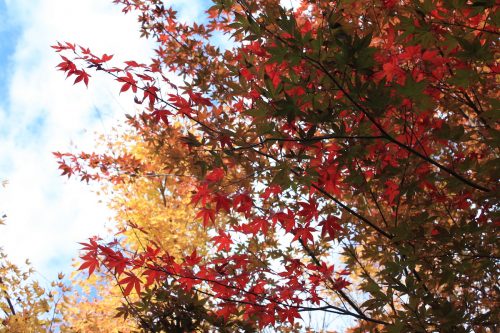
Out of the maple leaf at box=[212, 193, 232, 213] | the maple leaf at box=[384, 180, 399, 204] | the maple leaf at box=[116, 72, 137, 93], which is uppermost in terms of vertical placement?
the maple leaf at box=[116, 72, 137, 93]

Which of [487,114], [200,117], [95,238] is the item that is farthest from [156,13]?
[487,114]

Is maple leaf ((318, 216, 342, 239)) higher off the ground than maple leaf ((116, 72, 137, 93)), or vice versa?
maple leaf ((116, 72, 137, 93))

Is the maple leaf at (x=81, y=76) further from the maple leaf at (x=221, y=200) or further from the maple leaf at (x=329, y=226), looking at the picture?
the maple leaf at (x=329, y=226)

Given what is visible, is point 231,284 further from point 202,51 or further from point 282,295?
point 202,51

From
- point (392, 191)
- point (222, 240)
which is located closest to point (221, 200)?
point (222, 240)

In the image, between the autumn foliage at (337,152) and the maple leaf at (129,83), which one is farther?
the maple leaf at (129,83)

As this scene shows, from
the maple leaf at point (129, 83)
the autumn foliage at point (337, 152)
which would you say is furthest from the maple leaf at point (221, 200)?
the maple leaf at point (129, 83)

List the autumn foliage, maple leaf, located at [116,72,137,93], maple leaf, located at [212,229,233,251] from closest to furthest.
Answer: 1. the autumn foliage
2. maple leaf, located at [116,72,137,93]
3. maple leaf, located at [212,229,233,251]

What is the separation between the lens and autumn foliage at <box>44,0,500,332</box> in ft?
6.09

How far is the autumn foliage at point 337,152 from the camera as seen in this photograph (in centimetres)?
186

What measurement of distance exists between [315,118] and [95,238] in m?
1.83

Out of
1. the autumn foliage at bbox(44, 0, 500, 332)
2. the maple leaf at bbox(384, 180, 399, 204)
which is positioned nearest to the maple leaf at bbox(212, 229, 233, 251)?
the autumn foliage at bbox(44, 0, 500, 332)

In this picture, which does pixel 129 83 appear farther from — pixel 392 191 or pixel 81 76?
pixel 392 191

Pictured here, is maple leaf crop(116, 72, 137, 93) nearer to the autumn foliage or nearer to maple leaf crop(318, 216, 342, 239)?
the autumn foliage
